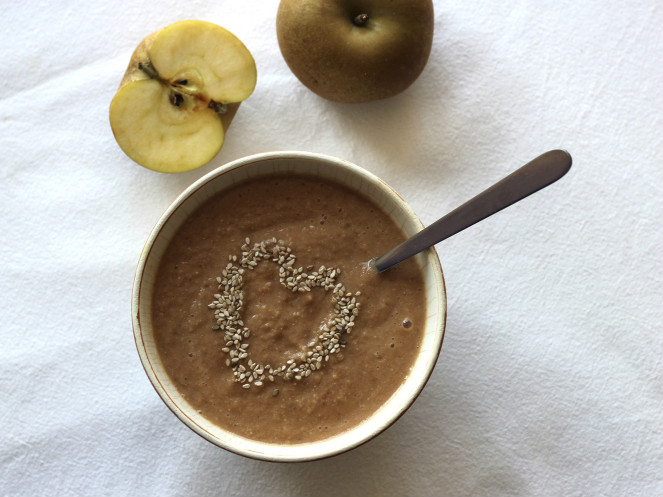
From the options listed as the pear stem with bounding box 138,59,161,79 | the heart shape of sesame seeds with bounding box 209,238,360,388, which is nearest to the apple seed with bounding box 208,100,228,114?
the pear stem with bounding box 138,59,161,79

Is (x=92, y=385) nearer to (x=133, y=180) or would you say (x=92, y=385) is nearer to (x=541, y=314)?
(x=133, y=180)

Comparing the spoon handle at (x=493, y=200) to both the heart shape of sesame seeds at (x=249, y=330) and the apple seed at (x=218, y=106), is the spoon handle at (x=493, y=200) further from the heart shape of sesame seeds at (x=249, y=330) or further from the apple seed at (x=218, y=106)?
the apple seed at (x=218, y=106)

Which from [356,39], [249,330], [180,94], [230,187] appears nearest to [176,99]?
[180,94]

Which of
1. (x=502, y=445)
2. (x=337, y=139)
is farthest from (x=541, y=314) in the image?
(x=337, y=139)

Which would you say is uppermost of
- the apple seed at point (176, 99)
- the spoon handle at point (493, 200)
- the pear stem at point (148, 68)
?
the spoon handle at point (493, 200)

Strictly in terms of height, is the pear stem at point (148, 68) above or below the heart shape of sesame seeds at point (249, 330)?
above

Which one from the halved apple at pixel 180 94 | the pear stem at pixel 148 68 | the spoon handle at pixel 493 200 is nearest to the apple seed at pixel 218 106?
the halved apple at pixel 180 94
